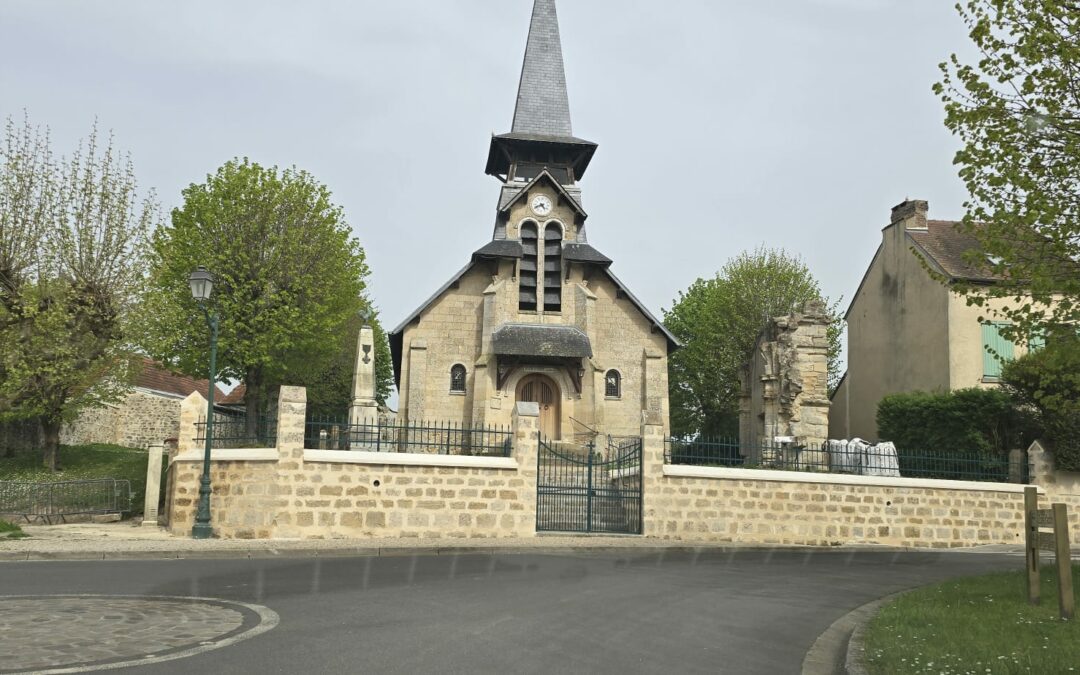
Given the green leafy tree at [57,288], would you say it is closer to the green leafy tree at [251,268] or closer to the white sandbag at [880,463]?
the green leafy tree at [251,268]

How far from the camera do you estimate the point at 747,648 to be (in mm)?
6656

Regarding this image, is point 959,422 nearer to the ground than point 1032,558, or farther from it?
farther from it

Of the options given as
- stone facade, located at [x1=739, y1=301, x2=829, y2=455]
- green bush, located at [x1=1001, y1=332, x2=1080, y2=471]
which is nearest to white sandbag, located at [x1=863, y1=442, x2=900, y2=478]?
green bush, located at [x1=1001, y1=332, x2=1080, y2=471]

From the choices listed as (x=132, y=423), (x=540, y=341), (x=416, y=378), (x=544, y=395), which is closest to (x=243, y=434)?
(x=416, y=378)

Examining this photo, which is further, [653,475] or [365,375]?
[365,375]

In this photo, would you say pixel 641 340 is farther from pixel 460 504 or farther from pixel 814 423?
pixel 460 504

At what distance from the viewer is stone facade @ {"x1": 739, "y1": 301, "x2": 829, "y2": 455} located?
23.0m

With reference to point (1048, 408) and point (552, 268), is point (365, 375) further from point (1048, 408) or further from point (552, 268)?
point (1048, 408)

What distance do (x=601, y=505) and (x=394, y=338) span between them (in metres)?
14.3

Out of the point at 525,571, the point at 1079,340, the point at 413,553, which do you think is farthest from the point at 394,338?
the point at 1079,340

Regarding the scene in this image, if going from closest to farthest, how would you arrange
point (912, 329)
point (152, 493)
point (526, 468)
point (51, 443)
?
point (526, 468)
point (152, 493)
point (51, 443)
point (912, 329)

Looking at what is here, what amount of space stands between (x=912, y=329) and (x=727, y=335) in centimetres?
1062

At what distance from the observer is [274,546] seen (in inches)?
511

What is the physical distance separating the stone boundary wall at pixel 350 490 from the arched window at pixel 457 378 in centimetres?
1277
